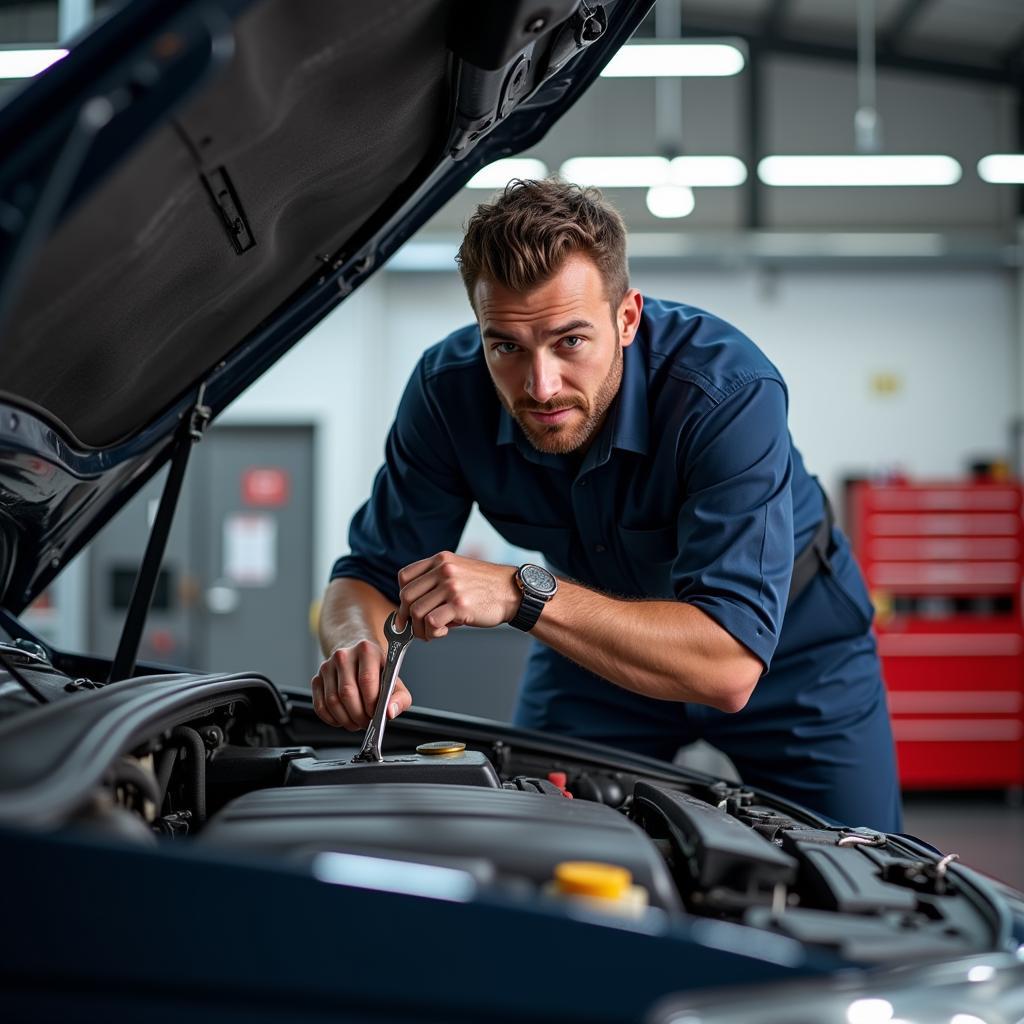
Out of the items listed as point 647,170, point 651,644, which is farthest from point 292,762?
point 647,170

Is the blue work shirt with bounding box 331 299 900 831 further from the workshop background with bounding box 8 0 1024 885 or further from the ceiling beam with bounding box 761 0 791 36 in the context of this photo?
the ceiling beam with bounding box 761 0 791 36

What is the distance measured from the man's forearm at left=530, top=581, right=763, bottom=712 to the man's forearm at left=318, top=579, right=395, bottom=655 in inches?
15.7

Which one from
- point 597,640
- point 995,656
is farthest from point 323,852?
point 995,656

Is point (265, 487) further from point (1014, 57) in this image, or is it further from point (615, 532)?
point (615, 532)

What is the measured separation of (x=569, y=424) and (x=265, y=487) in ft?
20.9

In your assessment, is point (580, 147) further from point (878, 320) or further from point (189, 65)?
point (189, 65)

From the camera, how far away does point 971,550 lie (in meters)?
6.39

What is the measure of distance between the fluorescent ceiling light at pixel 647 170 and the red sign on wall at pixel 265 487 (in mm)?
2904

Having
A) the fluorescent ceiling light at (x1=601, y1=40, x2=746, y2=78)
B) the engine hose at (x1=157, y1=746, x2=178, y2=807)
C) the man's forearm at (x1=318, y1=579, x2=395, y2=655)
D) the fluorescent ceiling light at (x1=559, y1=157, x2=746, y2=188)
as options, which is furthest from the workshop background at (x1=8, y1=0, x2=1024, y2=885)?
the engine hose at (x1=157, y1=746, x2=178, y2=807)

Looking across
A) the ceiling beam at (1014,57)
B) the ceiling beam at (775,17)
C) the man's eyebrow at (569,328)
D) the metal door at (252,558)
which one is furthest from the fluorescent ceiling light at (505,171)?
the man's eyebrow at (569,328)

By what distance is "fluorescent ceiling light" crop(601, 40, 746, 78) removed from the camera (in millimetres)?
5230

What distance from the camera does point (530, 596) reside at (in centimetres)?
132

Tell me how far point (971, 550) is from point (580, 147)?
3.89 meters

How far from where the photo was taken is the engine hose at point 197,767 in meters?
1.12
